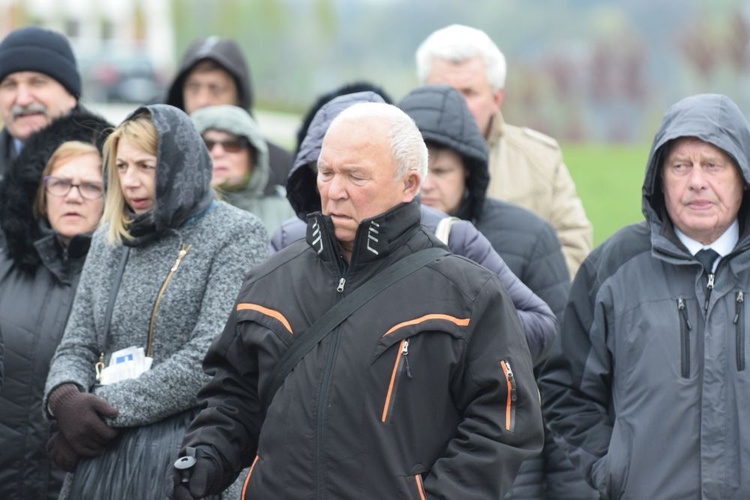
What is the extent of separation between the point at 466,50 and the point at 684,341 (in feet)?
7.15

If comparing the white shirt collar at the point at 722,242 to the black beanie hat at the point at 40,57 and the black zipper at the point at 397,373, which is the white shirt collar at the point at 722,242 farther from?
the black beanie hat at the point at 40,57

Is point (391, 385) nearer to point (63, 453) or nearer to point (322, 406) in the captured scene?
point (322, 406)

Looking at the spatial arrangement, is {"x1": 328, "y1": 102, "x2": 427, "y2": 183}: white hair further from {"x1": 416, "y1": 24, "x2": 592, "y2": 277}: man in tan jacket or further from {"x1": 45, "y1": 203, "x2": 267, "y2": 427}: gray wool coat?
{"x1": 416, "y1": 24, "x2": 592, "y2": 277}: man in tan jacket

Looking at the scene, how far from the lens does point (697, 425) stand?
4.17 meters

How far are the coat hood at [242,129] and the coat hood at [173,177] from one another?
4.33ft

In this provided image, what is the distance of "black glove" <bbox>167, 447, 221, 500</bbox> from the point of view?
12.1 feet

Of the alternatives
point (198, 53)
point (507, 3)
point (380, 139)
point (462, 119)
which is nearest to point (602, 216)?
point (198, 53)

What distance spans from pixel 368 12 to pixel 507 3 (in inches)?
278

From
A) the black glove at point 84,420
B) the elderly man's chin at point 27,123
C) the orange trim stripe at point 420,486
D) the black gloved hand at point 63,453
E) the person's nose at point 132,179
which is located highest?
the person's nose at point 132,179

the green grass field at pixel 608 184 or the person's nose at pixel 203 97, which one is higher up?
the person's nose at pixel 203 97

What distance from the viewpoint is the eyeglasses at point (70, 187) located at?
529 centimetres

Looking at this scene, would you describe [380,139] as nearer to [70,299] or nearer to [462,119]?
[462,119]

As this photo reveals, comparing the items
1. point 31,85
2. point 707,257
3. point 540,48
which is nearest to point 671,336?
point 707,257

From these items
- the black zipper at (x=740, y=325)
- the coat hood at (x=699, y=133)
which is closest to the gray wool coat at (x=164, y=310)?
the coat hood at (x=699, y=133)
